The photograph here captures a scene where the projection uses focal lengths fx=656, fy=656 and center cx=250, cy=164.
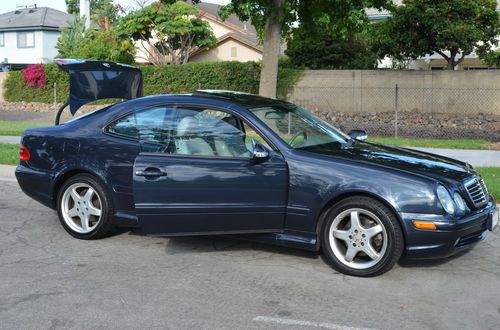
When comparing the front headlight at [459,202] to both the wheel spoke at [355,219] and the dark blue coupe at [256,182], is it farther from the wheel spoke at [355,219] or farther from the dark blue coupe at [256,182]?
the wheel spoke at [355,219]

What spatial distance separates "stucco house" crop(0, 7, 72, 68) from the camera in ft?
182

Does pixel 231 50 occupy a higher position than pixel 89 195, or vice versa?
pixel 231 50

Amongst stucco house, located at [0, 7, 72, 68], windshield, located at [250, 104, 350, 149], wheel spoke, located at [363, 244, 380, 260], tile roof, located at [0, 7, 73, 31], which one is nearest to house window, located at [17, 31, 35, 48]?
stucco house, located at [0, 7, 72, 68]

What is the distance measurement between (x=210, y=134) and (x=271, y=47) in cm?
1192

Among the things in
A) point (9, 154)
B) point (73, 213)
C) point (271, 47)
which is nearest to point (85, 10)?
point (271, 47)

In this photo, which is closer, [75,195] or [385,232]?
[385,232]

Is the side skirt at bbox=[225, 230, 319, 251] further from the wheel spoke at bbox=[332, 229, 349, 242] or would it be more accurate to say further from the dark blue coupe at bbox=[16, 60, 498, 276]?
the wheel spoke at bbox=[332, 229, 349, 242]

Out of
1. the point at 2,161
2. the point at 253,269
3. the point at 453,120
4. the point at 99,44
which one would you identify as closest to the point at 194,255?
the point at 253,269

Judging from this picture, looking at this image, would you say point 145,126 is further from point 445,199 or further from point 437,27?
point 437,27

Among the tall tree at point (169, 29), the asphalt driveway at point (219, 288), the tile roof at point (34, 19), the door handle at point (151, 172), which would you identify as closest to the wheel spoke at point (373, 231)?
the asphalt driveway at point (219, 288)

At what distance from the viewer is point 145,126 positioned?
21.9 ft

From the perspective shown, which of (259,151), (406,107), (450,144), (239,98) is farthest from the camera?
(406,107)

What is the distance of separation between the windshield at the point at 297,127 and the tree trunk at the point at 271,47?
10.2 m

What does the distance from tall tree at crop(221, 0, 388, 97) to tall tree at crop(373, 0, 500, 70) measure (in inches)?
231
